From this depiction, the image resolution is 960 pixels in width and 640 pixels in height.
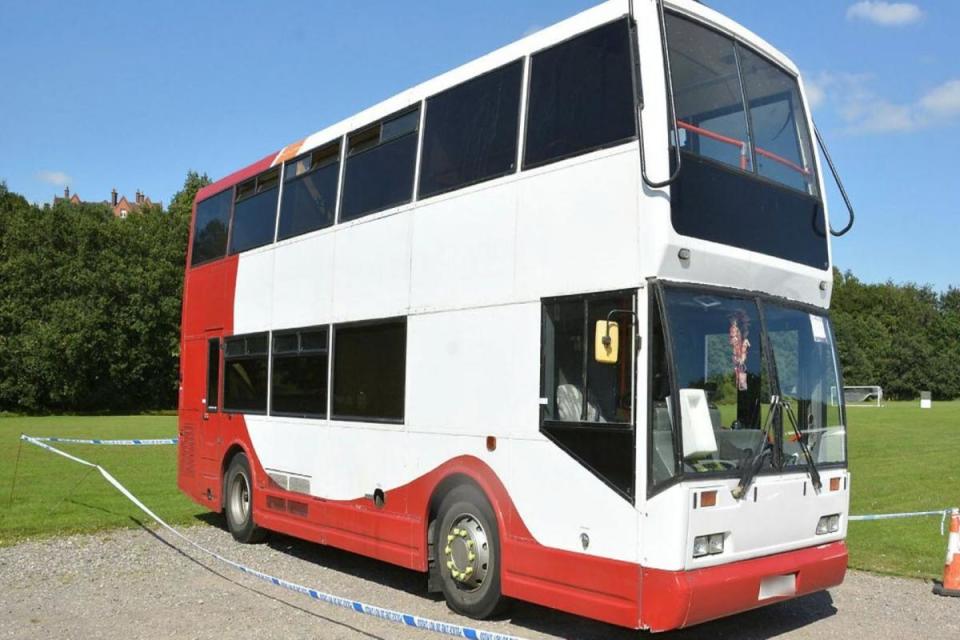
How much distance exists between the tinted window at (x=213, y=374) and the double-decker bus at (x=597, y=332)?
3.43 m

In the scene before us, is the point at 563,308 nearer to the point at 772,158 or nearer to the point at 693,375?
the point at 693,375

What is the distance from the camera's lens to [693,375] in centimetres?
621

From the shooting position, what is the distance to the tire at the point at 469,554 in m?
7.36

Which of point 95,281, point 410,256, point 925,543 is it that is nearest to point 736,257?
point 410,256

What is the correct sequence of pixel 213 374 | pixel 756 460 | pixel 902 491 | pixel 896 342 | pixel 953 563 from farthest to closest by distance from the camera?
pixel 896 342, pixel 902 491, pixel 213 374, pixel 953 563, pixel 756 460

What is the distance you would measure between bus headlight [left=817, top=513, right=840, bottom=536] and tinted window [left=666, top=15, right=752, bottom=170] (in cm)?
288

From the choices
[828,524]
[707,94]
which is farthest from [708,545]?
[707,94]

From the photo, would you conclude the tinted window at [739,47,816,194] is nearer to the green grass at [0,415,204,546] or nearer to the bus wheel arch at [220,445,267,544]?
the bus wheel arch at [220,445,267,544]

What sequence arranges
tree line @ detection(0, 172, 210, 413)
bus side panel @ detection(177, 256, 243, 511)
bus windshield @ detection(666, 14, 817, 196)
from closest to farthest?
bus windshield @ detection(666, 14, 817, 196)
bus side panel @ detection(177, 256, 243, 511)
tree line @ detection(0, 172, 210, 413)

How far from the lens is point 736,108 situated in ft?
23.4

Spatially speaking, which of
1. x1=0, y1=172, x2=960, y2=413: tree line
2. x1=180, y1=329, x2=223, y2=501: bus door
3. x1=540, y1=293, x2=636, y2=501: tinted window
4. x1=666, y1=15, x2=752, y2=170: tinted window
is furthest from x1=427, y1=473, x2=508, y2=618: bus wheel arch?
x1=0, y1=172, x2=960, y2=413: tree line

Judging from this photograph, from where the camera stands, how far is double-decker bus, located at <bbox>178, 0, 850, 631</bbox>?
617 centimetres

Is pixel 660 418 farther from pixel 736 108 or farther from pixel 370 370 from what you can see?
pixel 370 370

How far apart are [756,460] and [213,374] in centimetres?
863
